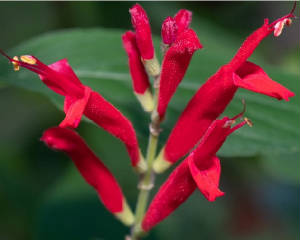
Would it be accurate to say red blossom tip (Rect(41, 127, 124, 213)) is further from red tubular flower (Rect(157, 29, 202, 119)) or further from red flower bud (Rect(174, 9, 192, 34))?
red flower bud (Rect(174, 9, 192, 34))

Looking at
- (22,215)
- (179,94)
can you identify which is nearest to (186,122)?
(179,94)

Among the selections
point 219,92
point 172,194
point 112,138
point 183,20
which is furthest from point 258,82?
point 112,138

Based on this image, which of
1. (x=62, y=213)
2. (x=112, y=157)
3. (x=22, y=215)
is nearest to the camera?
(x=62, y=213)

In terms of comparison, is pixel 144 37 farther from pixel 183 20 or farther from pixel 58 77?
pixel 58 77

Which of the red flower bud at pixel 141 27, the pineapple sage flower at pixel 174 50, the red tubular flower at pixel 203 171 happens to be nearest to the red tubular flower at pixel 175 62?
the pineapple sage flower at pixel 174 50

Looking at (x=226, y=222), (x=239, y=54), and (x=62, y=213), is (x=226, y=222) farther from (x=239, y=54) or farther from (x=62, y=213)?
(x=239, y=54)

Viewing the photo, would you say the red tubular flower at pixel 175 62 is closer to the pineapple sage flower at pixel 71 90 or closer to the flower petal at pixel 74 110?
the pineapple sage flower at pixel 71 90
